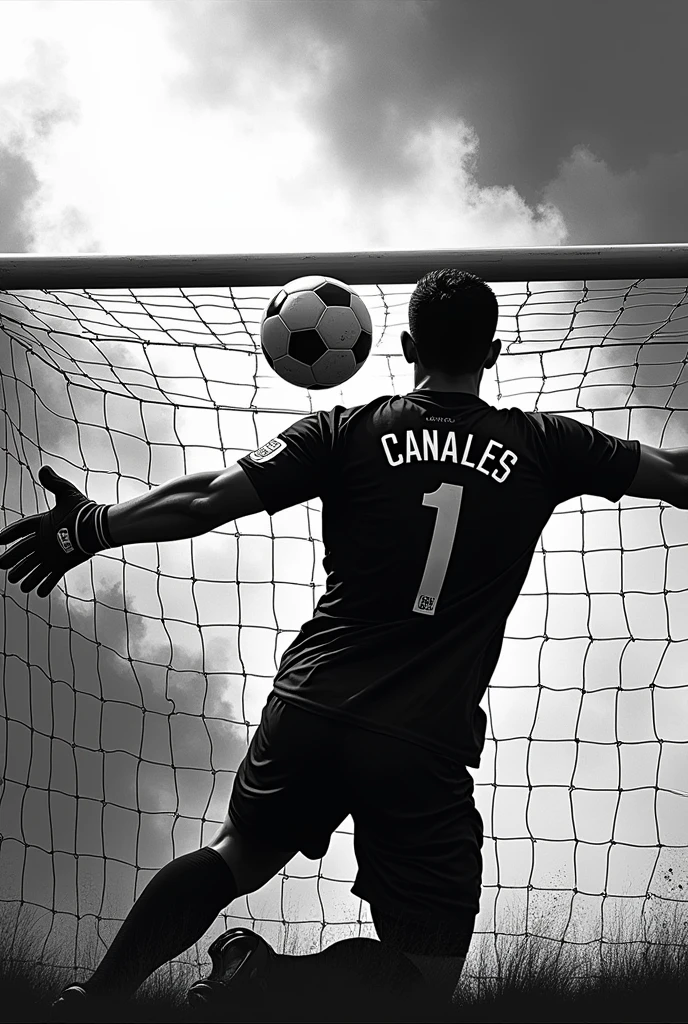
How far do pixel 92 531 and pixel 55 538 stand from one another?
0.13 meters

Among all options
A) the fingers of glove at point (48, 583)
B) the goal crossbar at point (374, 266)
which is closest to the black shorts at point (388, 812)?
the fingers of glove at point (48, 583)

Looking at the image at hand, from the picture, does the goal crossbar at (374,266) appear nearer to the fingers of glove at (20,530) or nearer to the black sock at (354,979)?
the fingers of glove at (20,530)

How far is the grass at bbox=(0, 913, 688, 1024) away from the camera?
6.87 ft

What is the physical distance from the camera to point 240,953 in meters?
2.35

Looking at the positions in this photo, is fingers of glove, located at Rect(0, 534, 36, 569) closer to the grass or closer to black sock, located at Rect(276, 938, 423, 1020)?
the grass

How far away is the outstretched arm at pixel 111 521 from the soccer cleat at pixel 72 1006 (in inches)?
42.2

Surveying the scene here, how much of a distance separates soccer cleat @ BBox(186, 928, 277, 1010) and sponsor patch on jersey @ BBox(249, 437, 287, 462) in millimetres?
1191

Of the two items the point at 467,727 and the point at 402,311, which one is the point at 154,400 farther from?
the point at 467,727

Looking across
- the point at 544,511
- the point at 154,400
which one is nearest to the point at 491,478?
the point at 544,511

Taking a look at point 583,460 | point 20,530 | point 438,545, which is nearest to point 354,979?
point 438,545

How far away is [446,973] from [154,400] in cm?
284

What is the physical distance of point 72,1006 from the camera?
2.13 metres

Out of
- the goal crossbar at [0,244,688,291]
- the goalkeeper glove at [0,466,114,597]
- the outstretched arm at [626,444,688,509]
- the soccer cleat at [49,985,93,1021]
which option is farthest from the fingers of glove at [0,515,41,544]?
the outstretched arm at [626,444,688,509]

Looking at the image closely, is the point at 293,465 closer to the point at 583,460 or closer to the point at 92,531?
the point at 92,531
